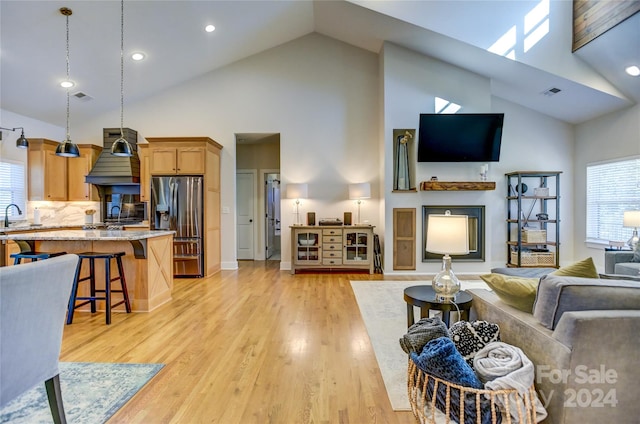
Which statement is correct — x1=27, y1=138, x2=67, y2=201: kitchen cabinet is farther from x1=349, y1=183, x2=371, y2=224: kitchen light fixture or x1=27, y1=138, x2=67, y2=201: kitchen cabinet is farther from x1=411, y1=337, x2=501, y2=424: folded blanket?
x1=411, y1=337, x2=501, y2=424: folded blanket

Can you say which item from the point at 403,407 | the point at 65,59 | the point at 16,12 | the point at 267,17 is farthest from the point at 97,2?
the point at 403,407

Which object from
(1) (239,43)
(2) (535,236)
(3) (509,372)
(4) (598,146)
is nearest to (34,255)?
(3) (509,372)

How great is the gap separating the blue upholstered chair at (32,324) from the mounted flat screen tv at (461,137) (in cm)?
511

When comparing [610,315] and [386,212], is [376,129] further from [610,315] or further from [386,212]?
[610,315]

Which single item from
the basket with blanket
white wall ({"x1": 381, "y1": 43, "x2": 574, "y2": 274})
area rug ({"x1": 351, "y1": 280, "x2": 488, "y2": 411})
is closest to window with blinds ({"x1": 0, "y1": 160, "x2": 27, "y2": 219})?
area rug ({"x1": 351, "y1": 280, "x2": 488, "y2": 411})

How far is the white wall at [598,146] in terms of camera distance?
476cm

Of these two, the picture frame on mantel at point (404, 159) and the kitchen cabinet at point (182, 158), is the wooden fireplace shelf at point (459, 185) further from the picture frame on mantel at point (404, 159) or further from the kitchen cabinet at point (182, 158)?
the kitchen cabinet at point (182, 158)

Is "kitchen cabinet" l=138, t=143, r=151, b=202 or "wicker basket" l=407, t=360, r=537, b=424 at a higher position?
"kitchen cabinet" l=138, t=143, r=151, b=202

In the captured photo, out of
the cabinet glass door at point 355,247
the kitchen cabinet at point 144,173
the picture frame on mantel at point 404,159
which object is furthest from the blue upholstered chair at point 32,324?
the picture frame on mantel at point 404,159

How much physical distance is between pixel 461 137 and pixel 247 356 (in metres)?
4.77

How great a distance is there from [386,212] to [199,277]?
3.40 m

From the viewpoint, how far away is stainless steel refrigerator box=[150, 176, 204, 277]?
5.45 m

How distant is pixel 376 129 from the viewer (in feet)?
20.2

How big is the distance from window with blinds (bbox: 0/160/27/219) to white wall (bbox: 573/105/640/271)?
9762 mm
